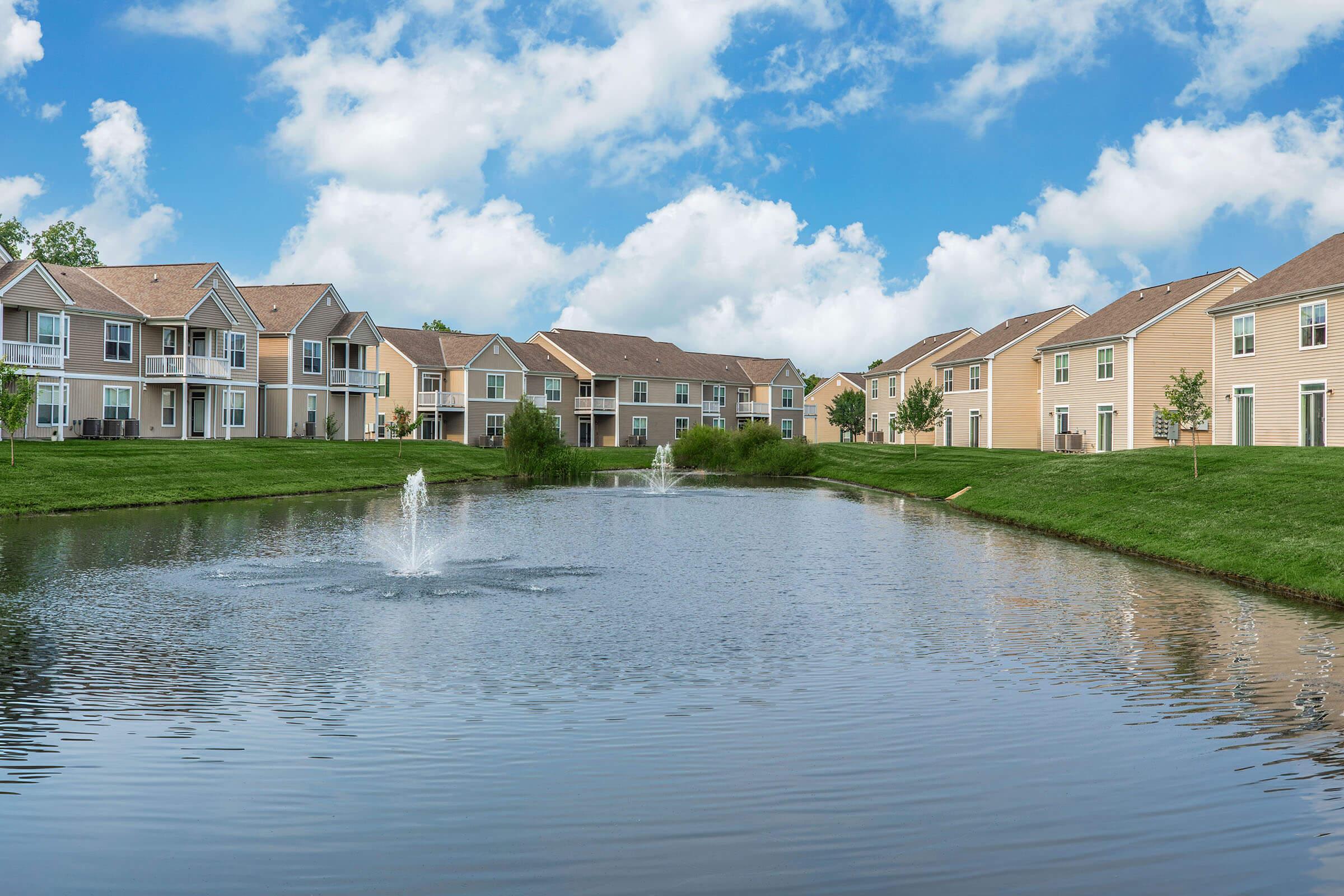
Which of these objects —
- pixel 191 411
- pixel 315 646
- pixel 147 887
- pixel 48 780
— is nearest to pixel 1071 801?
pixel 147 887

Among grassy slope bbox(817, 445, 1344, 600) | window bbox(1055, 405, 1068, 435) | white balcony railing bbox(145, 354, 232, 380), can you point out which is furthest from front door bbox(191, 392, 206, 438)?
window bbox(1055, 405, 1068, 435)

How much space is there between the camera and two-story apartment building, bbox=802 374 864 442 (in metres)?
117

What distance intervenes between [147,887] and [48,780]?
2.22 metres

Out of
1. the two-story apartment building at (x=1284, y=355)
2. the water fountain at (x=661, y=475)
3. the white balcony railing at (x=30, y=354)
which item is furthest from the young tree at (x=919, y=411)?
the white balcony railing at (x=30, y=354)

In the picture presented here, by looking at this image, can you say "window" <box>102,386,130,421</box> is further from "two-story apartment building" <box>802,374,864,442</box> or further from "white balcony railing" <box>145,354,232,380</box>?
"two-story apartment building" <box>802,374,864,442</box>

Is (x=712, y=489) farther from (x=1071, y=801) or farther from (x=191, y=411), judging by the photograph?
(x=1071, y=801)

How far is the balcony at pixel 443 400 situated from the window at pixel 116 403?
2684cm

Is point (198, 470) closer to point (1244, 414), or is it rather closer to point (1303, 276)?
point (1244, 414)

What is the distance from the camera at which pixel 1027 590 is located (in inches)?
700

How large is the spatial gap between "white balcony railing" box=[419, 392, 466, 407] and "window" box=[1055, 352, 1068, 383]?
39423mm

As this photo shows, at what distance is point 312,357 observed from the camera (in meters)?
64.8

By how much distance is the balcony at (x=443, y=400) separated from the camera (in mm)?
79000

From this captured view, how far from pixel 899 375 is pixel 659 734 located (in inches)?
3127

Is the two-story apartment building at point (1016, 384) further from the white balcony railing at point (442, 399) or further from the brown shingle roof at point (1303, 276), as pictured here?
the white balcony railing at point (442, 399)
